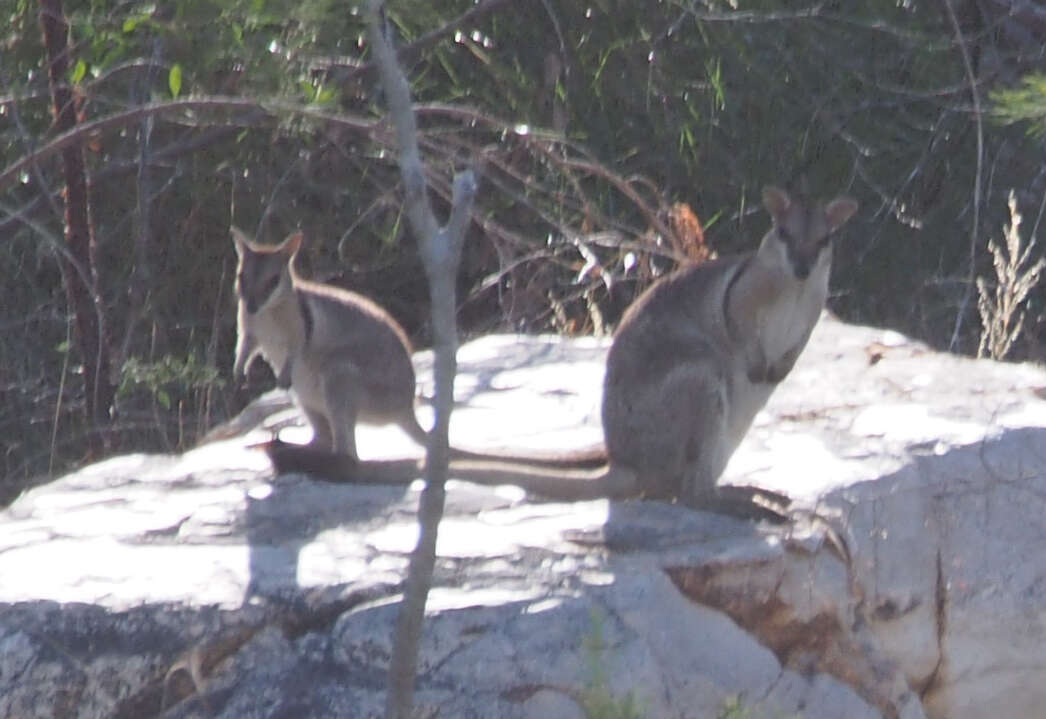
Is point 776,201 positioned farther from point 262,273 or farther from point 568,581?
point 568,581

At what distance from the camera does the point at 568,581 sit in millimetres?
4145

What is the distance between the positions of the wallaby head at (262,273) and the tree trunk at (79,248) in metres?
0.56

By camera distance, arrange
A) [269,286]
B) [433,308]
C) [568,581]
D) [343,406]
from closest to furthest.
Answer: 1. [433,308]
2. [568,581]
3. [343,406]
4. [269,286]

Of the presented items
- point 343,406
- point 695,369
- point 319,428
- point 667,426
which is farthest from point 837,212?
point 319,428

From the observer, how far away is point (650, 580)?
166 inches

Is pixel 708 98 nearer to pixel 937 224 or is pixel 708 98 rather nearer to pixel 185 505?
pixel 937 224

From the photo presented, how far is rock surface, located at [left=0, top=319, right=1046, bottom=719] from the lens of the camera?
3812mm

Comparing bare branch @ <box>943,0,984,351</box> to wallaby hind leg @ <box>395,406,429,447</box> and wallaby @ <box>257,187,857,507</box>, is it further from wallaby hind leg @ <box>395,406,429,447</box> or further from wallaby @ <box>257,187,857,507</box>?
wallaby hind leg @ <box>395,406,429,447</box>

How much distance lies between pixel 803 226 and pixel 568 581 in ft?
6.13

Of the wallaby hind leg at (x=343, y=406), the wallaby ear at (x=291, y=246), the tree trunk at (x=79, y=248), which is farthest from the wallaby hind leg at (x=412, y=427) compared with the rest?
the tree trunk at (x=79, y=248)

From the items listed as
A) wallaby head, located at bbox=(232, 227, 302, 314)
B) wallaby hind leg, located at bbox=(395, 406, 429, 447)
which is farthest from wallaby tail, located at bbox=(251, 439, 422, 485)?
wallaby head, located at bbox=(232, 227, 302, 314)

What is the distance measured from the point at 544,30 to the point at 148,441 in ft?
8.79

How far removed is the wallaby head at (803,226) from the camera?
18.0 feet

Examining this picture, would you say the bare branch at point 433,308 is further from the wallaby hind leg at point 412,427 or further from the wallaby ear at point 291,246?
the wallaby ear at point 291,246
